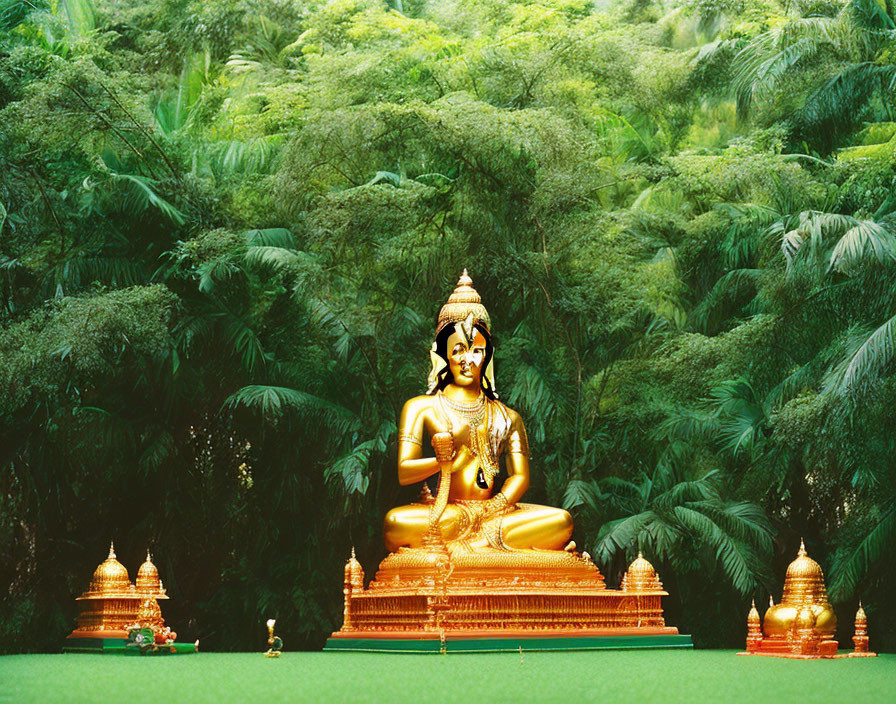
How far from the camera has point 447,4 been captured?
58.7 ft

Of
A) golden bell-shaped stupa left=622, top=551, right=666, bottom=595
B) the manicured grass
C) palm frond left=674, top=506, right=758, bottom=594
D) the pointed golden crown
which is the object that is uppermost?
the pointed golden crown

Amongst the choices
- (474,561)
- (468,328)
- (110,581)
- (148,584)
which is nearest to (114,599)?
(110,581)

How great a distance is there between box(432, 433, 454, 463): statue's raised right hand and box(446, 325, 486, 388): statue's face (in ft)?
2.52

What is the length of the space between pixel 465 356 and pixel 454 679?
396 centimetres

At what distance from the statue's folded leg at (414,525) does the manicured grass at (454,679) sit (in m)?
1.14

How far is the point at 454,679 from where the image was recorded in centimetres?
667

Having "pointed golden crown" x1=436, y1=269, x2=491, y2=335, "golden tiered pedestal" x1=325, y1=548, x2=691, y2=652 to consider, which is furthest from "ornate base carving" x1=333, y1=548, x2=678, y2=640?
"pointed golden crown" x1=436, y1=269, x2=491, y2=335

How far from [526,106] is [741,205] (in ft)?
7.78

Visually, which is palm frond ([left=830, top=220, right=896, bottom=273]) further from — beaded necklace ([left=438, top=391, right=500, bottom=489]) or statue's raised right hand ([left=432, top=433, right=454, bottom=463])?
statue's raised right hand ([left=432, top=433, right=454, bottom=463])

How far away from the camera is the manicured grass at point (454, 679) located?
19.1 ft

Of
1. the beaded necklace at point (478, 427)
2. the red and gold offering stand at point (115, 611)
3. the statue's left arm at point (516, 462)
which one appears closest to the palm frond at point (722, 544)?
the statue's left arm at point (516, 462)

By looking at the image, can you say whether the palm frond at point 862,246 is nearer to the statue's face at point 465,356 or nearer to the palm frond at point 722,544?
the palm frond at point 722,544

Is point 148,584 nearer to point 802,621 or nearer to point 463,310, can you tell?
point 463,310

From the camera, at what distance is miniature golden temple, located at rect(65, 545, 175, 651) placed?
9422 millimetres
